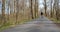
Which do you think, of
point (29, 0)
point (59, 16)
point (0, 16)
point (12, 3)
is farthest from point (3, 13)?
point (29, 0)

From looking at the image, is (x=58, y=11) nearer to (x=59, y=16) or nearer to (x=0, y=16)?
(x=59, y=16)

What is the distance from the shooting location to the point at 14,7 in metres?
14.9

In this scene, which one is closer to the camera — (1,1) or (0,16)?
(0,16)

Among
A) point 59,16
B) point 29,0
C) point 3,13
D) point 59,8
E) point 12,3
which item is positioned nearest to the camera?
point 3,13

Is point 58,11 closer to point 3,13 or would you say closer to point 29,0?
point 29,0

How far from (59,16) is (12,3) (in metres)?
8.65

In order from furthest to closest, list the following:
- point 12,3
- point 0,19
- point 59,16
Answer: point 59,16 < point 12,3 < point 0,19

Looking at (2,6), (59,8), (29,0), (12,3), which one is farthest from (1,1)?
(29,0)

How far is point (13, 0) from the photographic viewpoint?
14305 millimetres

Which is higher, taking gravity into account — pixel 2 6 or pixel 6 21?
pixel 2 6

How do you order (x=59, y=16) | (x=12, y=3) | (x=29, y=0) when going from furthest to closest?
1. (x=29, y=0)
2. (x=59, y=16)
3. (x=12, y=3)

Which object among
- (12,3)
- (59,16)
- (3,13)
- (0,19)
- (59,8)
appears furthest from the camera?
(59,8)

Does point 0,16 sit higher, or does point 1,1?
point 1,1

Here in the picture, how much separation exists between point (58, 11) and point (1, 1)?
12540 mm
